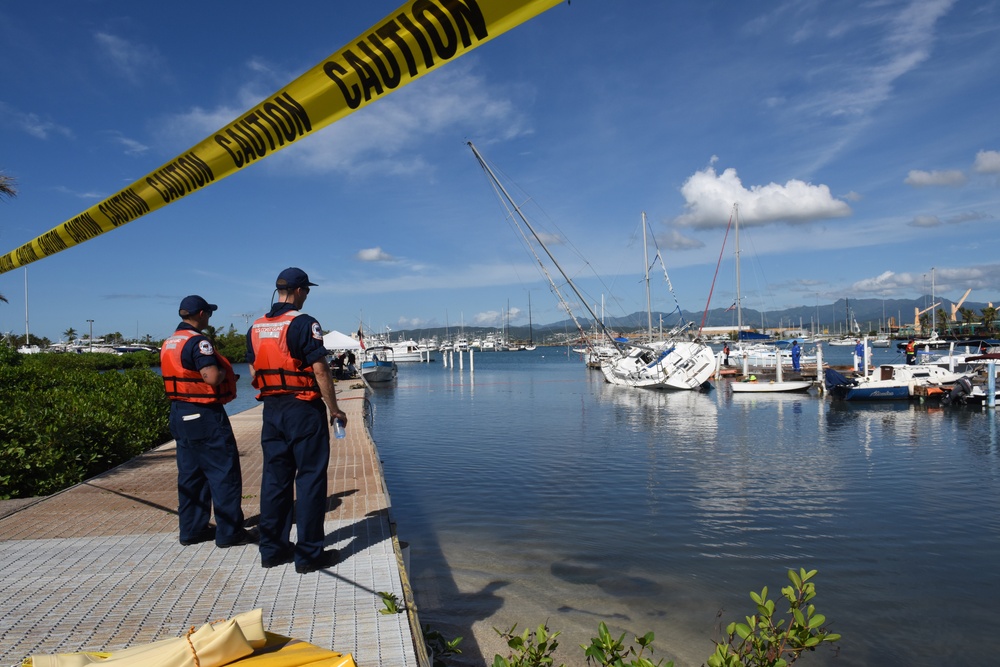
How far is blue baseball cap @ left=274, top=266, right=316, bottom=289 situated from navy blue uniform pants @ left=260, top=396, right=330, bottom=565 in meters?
0.81

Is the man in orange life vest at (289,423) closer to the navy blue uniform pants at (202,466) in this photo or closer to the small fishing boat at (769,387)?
the navy blue uniform pants at (202,466)

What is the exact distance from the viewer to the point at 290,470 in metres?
4.64

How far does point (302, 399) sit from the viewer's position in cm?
457

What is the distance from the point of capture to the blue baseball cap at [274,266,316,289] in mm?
4770

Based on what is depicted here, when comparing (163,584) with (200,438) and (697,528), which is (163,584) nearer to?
(200,438)

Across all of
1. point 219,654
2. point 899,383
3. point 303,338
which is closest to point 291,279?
point 303,338

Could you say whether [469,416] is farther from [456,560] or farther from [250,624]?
[250,624]

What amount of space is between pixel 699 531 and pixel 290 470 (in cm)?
646

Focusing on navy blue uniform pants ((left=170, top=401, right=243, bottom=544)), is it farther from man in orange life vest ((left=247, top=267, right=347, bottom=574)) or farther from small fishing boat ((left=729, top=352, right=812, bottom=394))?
small fishing boat ((left=729, top=352, right=812, bottom=394))

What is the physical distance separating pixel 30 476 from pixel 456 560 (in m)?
4.84

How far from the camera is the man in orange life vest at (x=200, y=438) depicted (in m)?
5.02

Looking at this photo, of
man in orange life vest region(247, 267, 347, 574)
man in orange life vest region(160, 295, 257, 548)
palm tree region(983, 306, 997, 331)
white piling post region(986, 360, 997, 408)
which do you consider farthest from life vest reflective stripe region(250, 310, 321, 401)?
palm tree region(983, 306, 997, 331)

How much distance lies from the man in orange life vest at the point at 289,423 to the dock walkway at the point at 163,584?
0.28 meters

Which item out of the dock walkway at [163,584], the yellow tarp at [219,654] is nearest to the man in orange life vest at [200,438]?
the dock walkway at [163,584]
